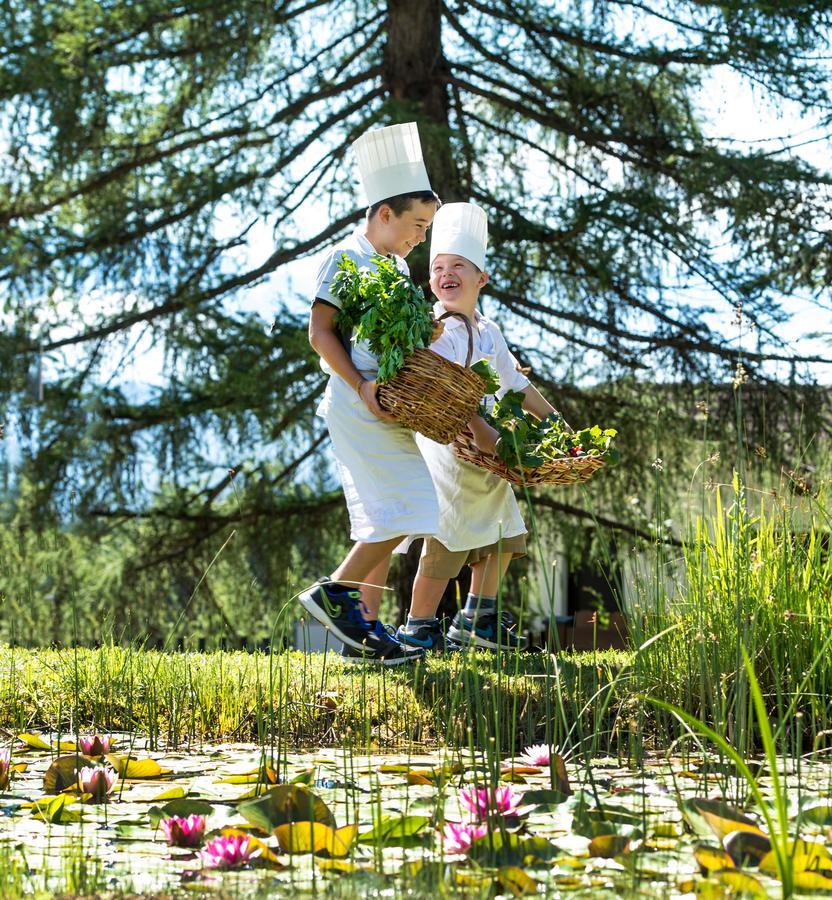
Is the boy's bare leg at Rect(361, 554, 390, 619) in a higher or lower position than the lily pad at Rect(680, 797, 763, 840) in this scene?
higher

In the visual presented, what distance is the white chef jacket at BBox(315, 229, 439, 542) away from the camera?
373cm

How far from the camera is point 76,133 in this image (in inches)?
315

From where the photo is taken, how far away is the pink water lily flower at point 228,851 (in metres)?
1.71

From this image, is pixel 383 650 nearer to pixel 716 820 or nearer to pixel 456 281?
pixel 456 281

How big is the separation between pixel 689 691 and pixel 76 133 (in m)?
6.79

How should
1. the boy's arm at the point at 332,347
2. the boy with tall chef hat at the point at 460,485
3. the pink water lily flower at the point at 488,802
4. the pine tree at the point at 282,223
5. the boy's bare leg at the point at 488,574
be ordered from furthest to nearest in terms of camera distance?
the pine tree at the point at 282,223 < the boy's bare leg at the point at 488,574 < the boy with tall chef hat at the point at 460,485 < the boy's arm at the point at 332,347 < the pink water lily flower at the point at 488,802

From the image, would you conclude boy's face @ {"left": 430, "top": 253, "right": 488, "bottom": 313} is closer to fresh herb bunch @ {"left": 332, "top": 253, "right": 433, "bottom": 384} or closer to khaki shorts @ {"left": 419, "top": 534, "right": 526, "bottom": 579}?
fresh herb bunch @ {"left": 332, "top": 253, "right": 433, "bottom": 384}

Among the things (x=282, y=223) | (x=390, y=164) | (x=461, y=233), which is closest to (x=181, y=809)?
(x=390, y=164)

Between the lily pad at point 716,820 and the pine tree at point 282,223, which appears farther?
the pine tree at point 282,223

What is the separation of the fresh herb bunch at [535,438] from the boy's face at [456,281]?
0.46m

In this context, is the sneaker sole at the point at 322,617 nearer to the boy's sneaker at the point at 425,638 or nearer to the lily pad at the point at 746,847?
the boy's sneaker at the point at 425,638

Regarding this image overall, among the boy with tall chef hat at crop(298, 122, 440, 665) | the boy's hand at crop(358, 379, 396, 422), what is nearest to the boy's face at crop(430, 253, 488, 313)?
the boy with tall chef hat at crop(298, 122, 440, 665)

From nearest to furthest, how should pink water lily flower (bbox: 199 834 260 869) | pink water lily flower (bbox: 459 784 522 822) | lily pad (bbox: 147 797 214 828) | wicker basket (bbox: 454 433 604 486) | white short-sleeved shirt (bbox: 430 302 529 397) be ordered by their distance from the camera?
pink water lily flower (bbox: 199 834 260 869), pink water lily flower (bbox: 459 784 522 822), lily pad (bbox: 147 797 214 828), wicker basket (bbox: 454 433 604 486), white short-sleeved shirt (bbox: 430 302 529 397)

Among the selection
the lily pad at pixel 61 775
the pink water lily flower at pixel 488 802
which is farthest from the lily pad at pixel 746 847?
the lily pad at pixel 61 775
